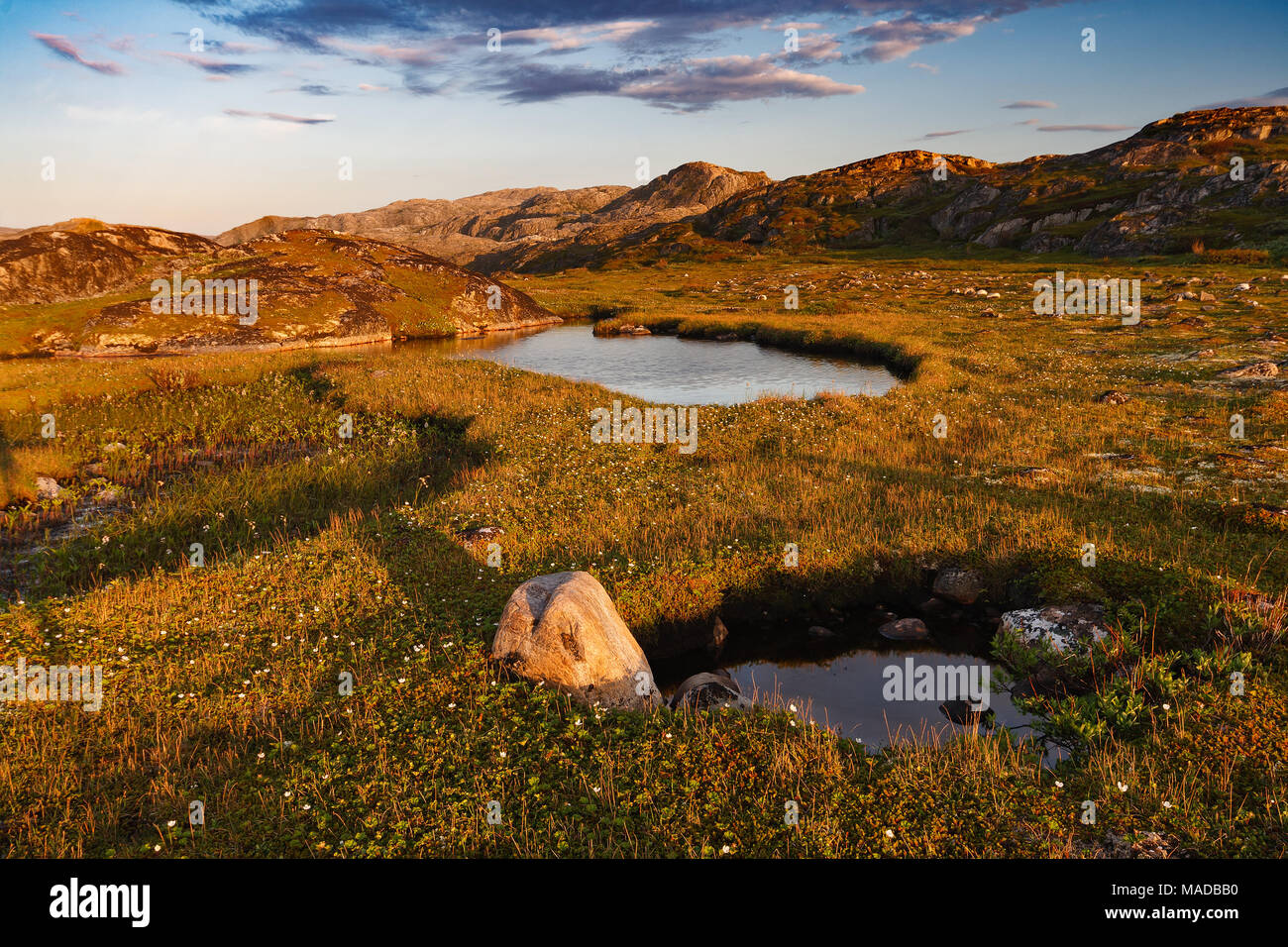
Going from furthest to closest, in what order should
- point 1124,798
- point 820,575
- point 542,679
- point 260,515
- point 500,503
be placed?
point 260,515 < point 500,503 < point 820,575 < point 542,679 < point 1124,798

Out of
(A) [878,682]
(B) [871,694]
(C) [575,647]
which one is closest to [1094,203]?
(A) [878,682]

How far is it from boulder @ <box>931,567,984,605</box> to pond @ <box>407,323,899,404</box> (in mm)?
17590

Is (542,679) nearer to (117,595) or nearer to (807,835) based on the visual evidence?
(807,835)

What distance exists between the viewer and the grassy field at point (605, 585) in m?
7.71

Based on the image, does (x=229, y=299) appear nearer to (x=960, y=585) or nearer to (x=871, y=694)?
(x=960, y=585)

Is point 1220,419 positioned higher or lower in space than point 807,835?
higher

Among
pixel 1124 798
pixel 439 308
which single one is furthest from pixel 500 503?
pixel 439 308

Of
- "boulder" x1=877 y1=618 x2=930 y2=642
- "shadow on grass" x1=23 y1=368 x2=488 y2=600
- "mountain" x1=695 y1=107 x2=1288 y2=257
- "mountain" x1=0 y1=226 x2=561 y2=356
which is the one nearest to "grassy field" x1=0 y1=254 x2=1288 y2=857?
"shadow on grass" x1=23 y1=368 x2=488 y2=600

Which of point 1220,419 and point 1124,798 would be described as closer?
point 1124,798

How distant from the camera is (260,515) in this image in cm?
1923

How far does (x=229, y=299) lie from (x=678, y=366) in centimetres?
3279

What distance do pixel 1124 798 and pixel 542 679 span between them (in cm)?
751

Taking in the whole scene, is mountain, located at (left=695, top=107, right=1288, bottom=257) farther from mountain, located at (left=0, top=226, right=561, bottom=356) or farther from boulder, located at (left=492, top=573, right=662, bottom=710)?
boulder, located at (left=492, top=573, right=662, bottom=710)

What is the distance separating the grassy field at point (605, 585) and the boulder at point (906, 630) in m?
1.05
